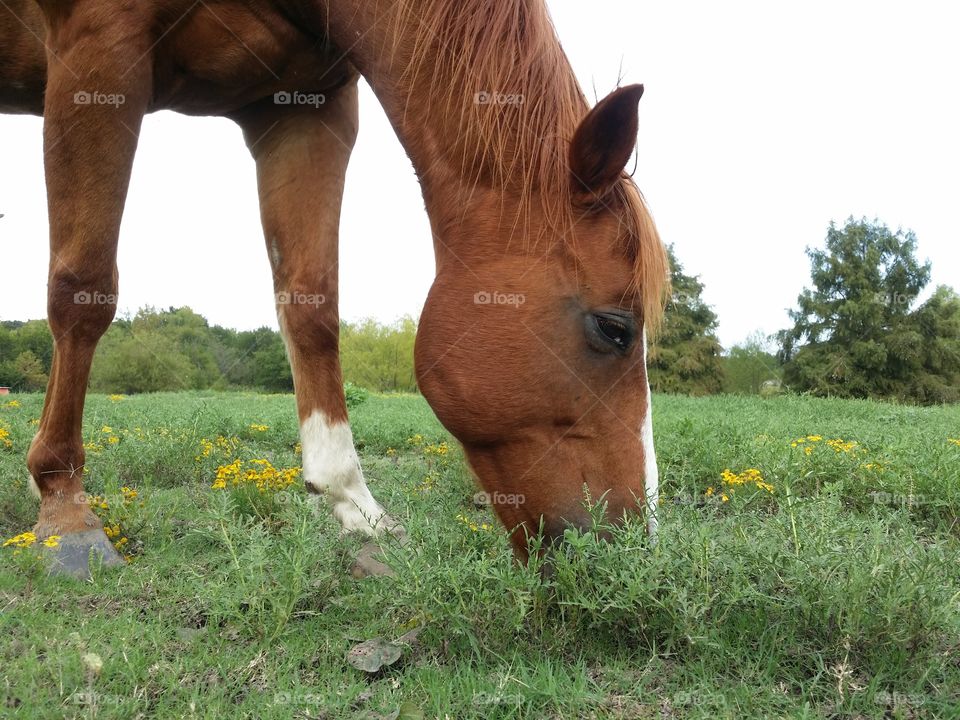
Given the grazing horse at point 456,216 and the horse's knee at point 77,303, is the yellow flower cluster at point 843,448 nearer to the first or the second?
the grazing horse at point 456,216

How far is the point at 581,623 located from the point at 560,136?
1.50m

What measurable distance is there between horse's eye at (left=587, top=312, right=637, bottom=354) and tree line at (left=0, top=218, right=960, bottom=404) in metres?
25.5

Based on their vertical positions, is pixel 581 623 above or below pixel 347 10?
below

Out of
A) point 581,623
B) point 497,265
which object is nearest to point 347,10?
point 497,265

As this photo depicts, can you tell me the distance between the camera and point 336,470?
2.85 m

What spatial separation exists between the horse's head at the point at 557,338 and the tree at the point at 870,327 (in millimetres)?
31212

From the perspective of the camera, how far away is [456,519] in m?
2.14

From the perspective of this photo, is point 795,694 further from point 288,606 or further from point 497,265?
point 497,265

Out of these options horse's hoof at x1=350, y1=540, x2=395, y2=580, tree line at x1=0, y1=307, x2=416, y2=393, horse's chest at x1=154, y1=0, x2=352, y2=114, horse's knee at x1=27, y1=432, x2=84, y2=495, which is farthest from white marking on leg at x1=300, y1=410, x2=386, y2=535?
tree line at x1=0, y1=307, x2=416, y2=393

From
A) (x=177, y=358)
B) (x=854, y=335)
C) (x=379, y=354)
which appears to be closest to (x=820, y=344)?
(x=854, y=335)

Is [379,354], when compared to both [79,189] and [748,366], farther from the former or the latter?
[79,189]

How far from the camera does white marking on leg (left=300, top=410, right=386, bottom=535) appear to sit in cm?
282

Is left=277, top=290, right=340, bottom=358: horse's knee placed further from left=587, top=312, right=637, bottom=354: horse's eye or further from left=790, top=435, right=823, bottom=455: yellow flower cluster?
left=790, top=435, right=823, bottom=455: yellow flower cluster

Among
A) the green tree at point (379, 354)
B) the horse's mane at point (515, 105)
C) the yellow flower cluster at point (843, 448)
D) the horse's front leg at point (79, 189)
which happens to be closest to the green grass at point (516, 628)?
the horse's front leg at point (79, 189)
